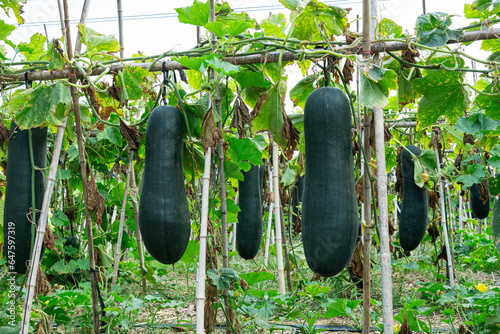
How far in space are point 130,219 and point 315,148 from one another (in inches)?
112

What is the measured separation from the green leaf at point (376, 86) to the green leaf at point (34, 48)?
1.74 meters

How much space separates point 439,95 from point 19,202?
7.10ft

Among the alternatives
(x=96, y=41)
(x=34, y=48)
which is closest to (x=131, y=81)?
(x=96, y=41)

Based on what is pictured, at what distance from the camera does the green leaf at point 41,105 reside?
6.39 feet

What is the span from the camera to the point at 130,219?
13.8 ft

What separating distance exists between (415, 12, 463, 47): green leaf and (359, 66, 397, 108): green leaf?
1.66 feet

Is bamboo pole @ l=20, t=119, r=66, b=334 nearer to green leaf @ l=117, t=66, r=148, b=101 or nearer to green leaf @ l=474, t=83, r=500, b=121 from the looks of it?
green leaf @ l=117, t=66, r=148, b=101

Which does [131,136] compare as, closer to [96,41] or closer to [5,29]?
[96,41]

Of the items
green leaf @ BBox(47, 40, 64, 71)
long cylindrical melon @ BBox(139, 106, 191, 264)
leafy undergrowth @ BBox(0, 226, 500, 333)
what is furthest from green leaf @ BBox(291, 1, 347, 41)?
leafy undergrowth @ BBox(0, 226, 500, 333)

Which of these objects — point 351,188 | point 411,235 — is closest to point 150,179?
point 351,188

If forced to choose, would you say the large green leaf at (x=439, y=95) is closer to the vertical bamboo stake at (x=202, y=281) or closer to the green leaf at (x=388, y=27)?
the green leaf at (x=388, y=27)

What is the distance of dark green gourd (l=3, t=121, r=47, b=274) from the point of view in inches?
84.7

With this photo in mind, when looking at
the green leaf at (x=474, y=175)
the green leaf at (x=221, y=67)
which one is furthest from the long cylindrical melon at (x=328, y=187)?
the green leaf at (x=474, y=175)

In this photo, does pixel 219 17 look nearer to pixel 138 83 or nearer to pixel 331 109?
pixel 138 83
